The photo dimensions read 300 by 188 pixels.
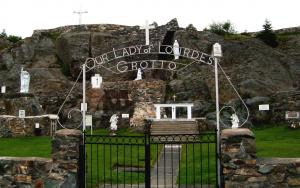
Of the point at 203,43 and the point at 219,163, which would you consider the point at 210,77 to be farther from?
the point at 219,163

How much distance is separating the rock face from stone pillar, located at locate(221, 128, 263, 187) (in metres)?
17.9

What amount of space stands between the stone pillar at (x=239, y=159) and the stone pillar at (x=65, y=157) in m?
3.33

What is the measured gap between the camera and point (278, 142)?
19016 mm

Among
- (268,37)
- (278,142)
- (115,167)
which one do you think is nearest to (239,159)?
(115,167)

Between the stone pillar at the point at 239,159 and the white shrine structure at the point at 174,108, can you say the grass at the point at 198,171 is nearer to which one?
the stone pillar at the point at 239,159

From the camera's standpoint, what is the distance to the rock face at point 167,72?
30.6 meters

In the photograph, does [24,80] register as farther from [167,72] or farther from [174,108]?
[167,72]

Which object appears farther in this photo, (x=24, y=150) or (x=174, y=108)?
(x=174, y=108)

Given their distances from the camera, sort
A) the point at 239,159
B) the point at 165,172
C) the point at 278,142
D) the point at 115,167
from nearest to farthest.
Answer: the point at 239,159 → the point at 165,172 → the point at 115,167 → the point at 278,142

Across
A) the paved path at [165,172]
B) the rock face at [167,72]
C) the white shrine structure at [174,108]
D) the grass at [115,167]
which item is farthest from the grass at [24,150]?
the white shrine structure at [174,108]

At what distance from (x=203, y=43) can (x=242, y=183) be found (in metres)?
27.8

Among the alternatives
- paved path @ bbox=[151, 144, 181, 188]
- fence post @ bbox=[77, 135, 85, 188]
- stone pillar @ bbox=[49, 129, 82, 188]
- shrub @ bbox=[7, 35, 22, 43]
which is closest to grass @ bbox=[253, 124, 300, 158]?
paved path @ bbox=[151, 144, 181, 188]

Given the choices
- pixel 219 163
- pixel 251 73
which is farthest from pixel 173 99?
pixel 219 163

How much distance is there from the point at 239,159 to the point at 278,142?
30.4 feet
